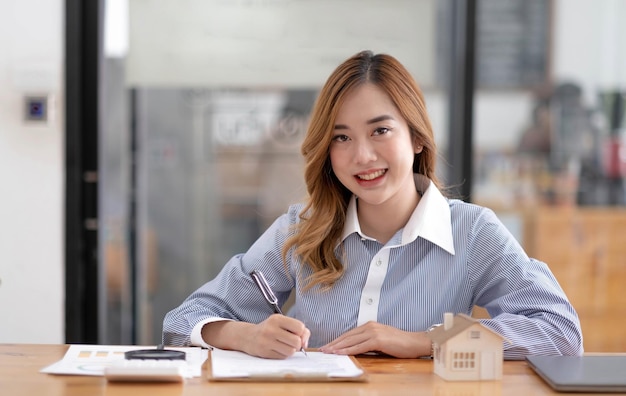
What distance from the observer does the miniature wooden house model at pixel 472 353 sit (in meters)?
1.68

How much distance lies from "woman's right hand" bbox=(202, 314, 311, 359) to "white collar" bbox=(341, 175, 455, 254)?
433 millimetres

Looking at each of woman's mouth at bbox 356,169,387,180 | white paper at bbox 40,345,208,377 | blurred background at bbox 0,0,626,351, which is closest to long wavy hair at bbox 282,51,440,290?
woman's mouth at bbox 356,169,387,180

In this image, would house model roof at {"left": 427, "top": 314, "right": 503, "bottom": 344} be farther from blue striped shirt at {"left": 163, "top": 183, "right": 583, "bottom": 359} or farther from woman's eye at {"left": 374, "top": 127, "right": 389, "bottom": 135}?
woman's eye at {"left": 374, "top": 127, "right": 389, "bottom": 135}

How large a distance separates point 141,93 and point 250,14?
0.58 meters

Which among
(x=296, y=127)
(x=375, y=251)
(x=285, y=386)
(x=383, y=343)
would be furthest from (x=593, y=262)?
(x=285, y=386)

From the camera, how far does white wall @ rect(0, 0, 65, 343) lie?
360 cm

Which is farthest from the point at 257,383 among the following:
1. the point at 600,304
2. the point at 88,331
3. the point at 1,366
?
the point at 600,304

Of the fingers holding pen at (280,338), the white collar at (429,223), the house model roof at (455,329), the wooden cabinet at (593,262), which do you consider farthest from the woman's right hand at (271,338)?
the wooden cabinet at (593,262)

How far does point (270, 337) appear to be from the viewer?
1826 millimetres

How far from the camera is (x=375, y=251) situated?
221cm

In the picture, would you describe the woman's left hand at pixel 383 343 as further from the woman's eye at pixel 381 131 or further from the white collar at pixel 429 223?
the woman's eye at pixel 381 131

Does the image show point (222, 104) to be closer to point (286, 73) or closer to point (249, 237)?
point (286, 73)

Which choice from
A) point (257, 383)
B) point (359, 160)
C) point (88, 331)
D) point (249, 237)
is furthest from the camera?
point (249, 237)

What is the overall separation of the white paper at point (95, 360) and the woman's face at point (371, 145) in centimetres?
56
